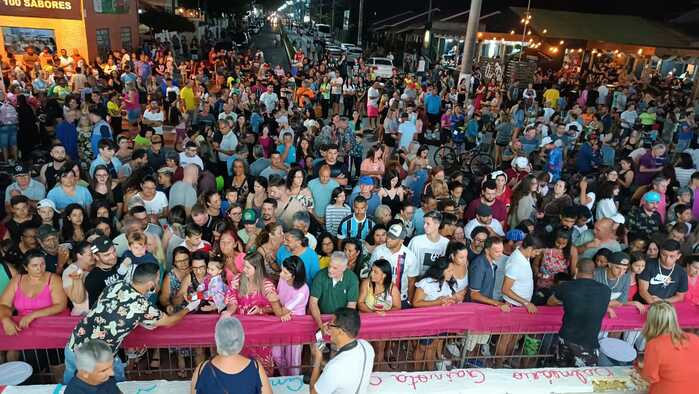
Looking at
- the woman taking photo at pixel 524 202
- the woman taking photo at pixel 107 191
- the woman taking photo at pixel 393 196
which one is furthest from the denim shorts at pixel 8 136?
the woman taking photo at pixel 524 202

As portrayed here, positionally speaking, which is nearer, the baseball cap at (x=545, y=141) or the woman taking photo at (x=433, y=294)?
the woman taking photo at (x=433, y=294)

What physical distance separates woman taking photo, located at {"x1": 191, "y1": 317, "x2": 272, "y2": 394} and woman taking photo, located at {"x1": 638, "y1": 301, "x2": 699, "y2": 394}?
295cm

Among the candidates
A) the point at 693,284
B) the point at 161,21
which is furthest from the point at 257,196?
the point at 161,21

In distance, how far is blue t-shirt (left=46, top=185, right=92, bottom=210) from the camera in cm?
597

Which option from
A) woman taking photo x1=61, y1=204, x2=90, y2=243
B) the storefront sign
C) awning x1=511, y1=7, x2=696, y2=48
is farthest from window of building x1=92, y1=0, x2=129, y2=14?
awning x1=511, y1=7, x2=696, y2=48

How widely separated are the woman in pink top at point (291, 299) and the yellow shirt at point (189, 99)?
9.02 meters

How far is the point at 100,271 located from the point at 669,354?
4648 millimetres

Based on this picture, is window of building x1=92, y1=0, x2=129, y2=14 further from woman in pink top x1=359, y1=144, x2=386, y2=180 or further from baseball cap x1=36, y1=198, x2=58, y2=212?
baseball cap x1=36, y1=198, x2=58, y2=212

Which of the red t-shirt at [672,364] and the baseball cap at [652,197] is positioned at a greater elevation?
the baseball cap at [652,197]

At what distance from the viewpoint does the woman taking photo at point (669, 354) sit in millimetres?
3637

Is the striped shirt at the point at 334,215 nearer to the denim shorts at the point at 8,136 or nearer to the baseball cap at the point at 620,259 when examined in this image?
the baseball cap at the point at 620,259

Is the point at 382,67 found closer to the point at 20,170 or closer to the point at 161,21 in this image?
the point at 161,21

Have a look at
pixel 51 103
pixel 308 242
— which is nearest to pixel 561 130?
pixel 308 242

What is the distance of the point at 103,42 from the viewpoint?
786 inches
